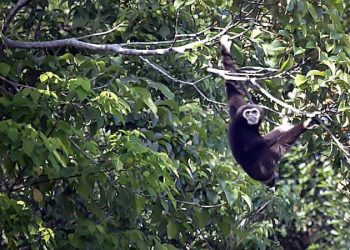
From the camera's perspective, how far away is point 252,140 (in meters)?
8.29

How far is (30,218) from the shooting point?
616 centimetres

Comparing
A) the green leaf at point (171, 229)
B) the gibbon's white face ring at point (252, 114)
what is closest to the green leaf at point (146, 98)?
the green leaf at point (171, 229)

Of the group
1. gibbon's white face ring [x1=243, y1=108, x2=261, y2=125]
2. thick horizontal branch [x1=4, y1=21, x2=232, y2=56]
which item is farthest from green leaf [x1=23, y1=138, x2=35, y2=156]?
gibbon's white face ring [x1=243, y1=108, x2=261, y2=125]

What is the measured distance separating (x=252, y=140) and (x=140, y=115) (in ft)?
4.88

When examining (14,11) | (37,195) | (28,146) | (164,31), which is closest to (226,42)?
(164,31)

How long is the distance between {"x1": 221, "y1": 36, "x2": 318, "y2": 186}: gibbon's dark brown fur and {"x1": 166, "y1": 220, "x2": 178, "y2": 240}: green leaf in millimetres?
1400

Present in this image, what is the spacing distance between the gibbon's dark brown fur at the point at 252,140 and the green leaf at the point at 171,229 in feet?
4.59

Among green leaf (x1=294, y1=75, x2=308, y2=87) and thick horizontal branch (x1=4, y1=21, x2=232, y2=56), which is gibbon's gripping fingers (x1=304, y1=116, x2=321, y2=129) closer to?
green leaf (x1=294, y1=75, x2=308, y2=87)

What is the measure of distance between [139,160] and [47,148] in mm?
705

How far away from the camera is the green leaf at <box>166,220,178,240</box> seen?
6614mm

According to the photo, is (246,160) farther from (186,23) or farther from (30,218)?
(30,218)

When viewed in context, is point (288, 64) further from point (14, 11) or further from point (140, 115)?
point (14, 11)

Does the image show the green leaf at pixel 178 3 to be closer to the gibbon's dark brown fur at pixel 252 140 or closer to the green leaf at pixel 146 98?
the green leaf at pixel 146 98

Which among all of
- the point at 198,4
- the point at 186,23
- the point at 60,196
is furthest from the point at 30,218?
the point at 186,23
